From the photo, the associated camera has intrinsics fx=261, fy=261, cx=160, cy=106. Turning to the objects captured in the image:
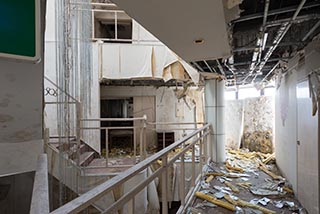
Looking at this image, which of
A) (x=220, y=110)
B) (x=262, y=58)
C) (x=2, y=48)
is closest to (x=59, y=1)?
(x=2, y=48)

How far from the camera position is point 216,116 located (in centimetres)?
582

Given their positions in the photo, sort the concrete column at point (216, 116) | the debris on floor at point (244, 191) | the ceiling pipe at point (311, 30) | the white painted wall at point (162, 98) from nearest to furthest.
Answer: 1. the ceiling pipe at point (311, 30)
2. the debris on floor at point (244, 191)
3. the concrete column at point (216, 116)
4. the white painted wall at point (162, 98)

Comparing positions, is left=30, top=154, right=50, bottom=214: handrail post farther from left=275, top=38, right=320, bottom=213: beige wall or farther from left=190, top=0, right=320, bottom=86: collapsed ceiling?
left=275, top=38, right=320, bottom=213: beige wall

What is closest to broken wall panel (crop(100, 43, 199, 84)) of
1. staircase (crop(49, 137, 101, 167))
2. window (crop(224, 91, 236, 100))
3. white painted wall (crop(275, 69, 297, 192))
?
staircase (crop(49, 137, 101, 167))

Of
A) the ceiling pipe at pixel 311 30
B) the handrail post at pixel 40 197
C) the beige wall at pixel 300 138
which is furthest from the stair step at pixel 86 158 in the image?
the ceiling pipe at pixel 311 30

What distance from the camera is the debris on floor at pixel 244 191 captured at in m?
3.36

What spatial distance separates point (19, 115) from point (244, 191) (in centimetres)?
348

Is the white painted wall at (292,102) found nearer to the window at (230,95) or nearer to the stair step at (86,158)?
the stair step at (86,158)

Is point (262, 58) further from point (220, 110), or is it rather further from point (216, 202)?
point (216, 202)

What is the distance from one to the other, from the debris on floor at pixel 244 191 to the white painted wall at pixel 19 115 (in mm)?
1961

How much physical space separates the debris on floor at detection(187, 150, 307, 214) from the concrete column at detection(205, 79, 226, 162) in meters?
0.27

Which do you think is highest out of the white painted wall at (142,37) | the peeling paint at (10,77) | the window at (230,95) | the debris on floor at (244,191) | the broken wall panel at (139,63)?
the white painted wall at (142,37)

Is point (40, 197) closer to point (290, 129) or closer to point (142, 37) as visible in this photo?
point (290, 129)

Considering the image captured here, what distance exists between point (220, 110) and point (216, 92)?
413 millimetres
